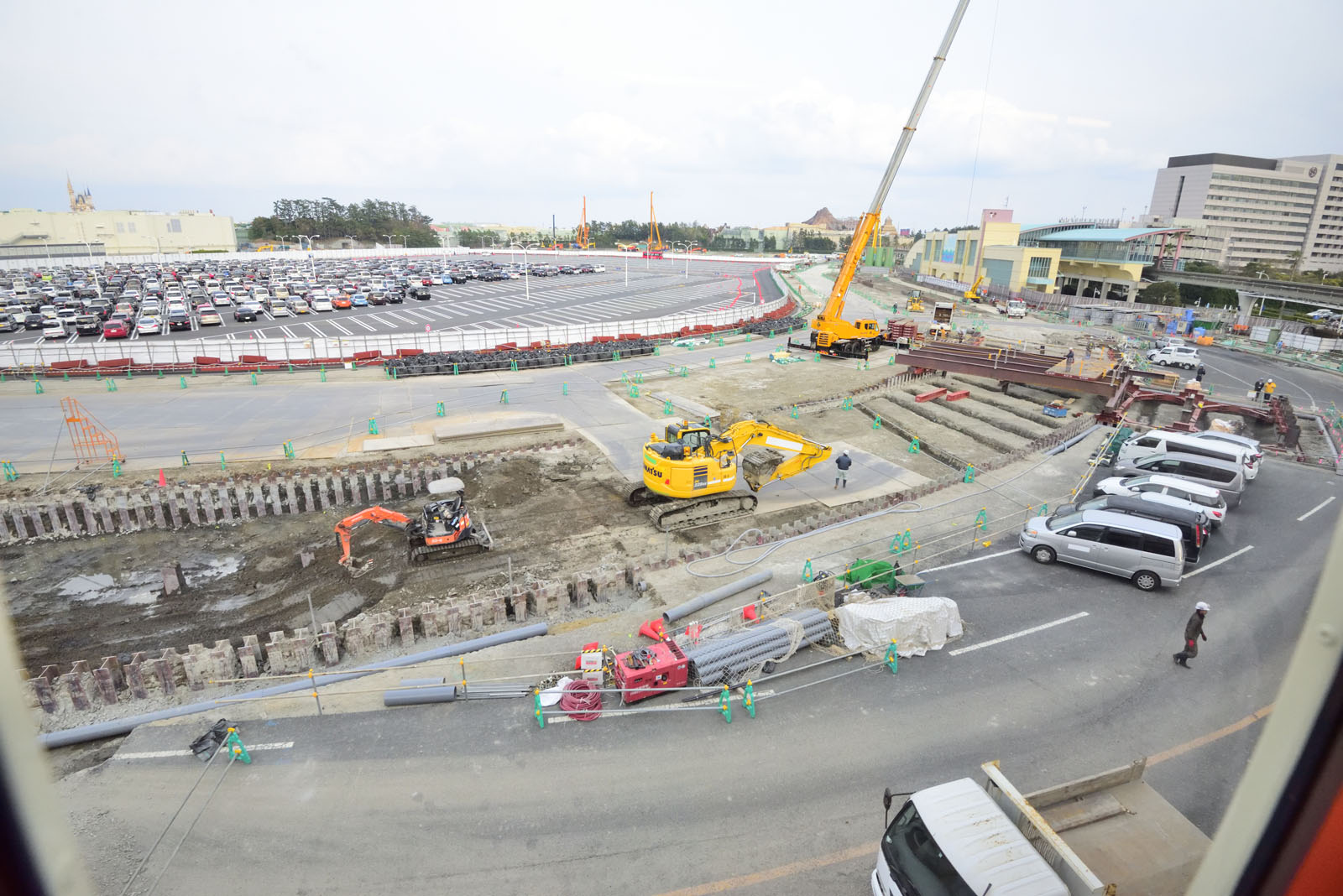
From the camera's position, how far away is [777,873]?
8.47 m

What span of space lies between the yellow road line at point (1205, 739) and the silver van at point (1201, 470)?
1023 cm

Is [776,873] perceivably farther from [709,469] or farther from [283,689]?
[709,469]

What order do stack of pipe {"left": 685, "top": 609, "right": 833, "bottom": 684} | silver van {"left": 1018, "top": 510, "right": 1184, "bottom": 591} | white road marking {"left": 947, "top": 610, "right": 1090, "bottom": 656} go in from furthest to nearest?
silver van {"left": 1018, "top": 510, "right": 1184, "bottom": 591} < white road marking {"left": 947, "top": 610, "right": 1090, "bottom": 656} < stack of pipe {"left": 685, "top": 609, "right": 833, "bottom": 684}

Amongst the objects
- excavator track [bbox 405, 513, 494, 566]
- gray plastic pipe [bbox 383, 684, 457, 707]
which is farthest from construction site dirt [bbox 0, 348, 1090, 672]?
gray plastic pipe [bbox 383, 684, 457, 707]

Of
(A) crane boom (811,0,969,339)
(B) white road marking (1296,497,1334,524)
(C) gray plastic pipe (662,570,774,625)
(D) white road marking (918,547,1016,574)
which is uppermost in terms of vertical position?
(A) crane boom (811,0,969,339)

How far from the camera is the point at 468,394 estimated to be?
31.8m

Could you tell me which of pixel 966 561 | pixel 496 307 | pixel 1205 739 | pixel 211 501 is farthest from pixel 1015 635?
pixel 496 307

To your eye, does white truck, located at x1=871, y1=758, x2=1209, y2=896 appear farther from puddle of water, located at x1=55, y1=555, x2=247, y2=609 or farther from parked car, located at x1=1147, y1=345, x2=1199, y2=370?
parked car, located at x1=1147, y1=345, x2=1199, y2=370

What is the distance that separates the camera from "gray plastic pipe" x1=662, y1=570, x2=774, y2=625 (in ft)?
44.0

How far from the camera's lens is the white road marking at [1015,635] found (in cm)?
1274

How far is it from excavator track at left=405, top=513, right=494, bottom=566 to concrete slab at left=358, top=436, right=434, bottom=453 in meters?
7.63

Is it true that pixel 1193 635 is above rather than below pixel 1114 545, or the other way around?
below

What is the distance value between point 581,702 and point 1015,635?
8.47 meters

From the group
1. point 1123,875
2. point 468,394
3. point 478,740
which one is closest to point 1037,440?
point 1123,875
